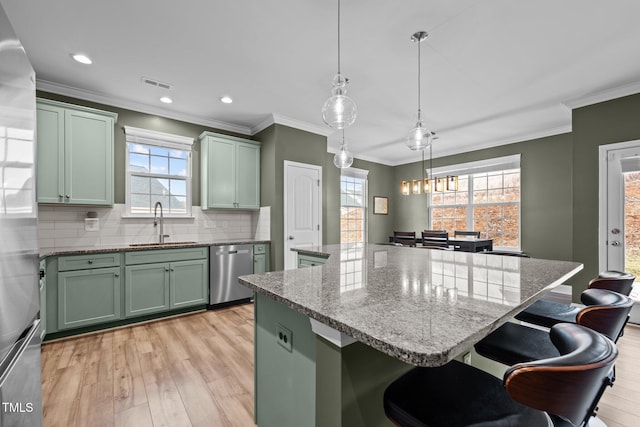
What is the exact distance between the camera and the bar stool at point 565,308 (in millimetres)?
1381

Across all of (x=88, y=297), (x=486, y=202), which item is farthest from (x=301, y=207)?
(x=486, y=202)

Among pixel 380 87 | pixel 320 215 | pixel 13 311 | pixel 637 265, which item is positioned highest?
pixel 380 87

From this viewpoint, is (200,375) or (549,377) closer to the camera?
(549,377)

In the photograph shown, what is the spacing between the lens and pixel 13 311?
1.00 m

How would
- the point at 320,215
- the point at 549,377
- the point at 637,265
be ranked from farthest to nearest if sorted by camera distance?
the point at 320,215, the point at 637,265, the point at 549,377

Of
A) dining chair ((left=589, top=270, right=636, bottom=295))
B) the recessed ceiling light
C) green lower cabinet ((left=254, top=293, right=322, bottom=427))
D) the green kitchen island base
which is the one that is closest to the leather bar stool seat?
dining chair ((left=589, top=270, right=636, bottom=295))

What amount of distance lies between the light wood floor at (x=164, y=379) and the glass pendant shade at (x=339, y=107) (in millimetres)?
2074

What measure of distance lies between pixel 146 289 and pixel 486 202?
6025mm

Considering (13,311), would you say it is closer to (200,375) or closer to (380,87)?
(200,375)

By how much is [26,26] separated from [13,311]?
256cm

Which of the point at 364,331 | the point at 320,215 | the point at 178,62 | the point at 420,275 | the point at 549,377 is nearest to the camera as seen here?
the point at 549,377

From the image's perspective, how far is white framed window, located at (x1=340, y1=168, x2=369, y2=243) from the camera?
6.35 m

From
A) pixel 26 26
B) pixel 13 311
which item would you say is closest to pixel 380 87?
pixel 26 26

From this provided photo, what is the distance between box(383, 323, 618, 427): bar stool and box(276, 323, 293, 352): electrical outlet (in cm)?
47
